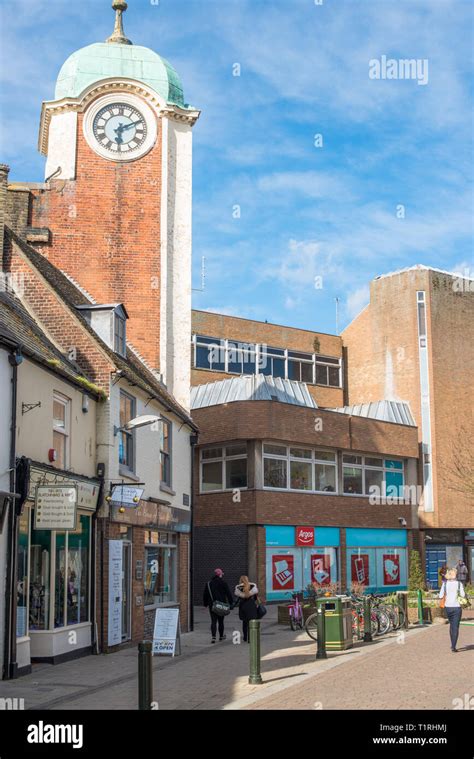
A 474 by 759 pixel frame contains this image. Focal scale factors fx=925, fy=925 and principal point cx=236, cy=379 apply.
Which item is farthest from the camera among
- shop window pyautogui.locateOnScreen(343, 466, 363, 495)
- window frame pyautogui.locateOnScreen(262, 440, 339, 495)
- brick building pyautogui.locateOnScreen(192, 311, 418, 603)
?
shop window pyautogui.locateOnScreen(343, 466, 363, 495)

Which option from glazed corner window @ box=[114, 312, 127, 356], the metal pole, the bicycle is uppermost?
glazed corner window @ box=[114, 312, 127, 356]

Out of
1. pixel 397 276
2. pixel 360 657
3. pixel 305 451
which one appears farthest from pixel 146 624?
pixel 397 276

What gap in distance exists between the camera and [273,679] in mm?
13492

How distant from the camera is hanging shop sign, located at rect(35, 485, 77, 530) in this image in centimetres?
1498

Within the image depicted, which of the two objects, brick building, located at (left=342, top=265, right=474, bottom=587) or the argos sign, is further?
brick building, located at (left=342, top=265, right=474, bottom=587)

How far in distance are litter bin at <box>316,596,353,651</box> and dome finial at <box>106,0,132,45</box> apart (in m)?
18.8

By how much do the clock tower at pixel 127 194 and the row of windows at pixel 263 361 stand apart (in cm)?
1652

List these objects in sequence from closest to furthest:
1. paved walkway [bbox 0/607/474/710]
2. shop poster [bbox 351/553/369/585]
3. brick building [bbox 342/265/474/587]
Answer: paved walkway [bbox 0/607/474/710] < shop poster [bbox 351/553/369/585] < brick building [bbox 342/265/474/587]

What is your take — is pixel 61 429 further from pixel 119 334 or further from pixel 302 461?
pixel 302 461

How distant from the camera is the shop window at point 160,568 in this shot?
21.2 metres

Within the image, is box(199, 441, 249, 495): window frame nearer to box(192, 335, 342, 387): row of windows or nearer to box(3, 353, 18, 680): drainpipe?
box(192, 335, 342, 387): row of windows

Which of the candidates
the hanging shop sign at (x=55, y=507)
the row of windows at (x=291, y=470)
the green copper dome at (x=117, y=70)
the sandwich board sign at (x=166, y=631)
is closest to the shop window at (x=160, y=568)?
the sandwich board sign at (x=166, y=631)

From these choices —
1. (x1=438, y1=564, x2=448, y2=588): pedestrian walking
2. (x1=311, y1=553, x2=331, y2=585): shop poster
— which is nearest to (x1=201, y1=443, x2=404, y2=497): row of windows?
(x1=311, y1=553, x2=331, y2=585): shop poster

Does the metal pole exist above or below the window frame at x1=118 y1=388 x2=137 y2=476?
below
